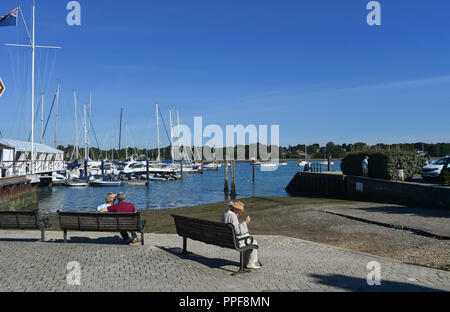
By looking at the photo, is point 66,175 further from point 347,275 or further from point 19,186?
point 347,275

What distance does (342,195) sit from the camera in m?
30.8

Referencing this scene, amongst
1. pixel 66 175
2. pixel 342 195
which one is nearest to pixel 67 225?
pixel 342 195

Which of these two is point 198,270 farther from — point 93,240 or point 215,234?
point 93,240

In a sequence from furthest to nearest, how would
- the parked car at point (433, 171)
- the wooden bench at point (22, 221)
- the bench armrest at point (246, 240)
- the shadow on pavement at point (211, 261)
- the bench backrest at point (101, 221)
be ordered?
the parked car at point (433, 171) → the wooden bench at point (22, 221) → the bench backrest at point (101, 221) → the shadow on pavement at point (211, 261) → the bench armrest at point (246, 240)

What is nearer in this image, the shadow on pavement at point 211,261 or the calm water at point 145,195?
the shadow on pavement at point 211,261

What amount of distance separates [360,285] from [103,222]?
6392mm

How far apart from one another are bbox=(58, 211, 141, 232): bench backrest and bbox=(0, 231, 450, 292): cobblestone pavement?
2.00ft

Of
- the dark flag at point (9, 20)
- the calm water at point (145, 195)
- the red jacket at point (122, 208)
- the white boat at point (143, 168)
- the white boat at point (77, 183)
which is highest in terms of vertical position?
the dark flag at point (9, 20)

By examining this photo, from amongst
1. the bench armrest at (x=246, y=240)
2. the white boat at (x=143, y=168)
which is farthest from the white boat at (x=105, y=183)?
the bench armrest at (x=246, y=240)

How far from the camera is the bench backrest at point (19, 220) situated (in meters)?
10.7

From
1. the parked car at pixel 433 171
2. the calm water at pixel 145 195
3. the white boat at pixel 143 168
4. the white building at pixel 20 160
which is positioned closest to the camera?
the parked car at pixel 433 171

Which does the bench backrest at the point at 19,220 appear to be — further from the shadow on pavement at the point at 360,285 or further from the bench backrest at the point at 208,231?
the shadow on pavement at the point at 360,285

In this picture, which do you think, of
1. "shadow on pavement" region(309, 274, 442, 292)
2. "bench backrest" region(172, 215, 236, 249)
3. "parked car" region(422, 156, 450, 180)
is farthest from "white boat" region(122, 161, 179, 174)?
"shadow on pavement" region(309, 274, 442, 292)

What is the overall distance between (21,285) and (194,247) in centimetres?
468
